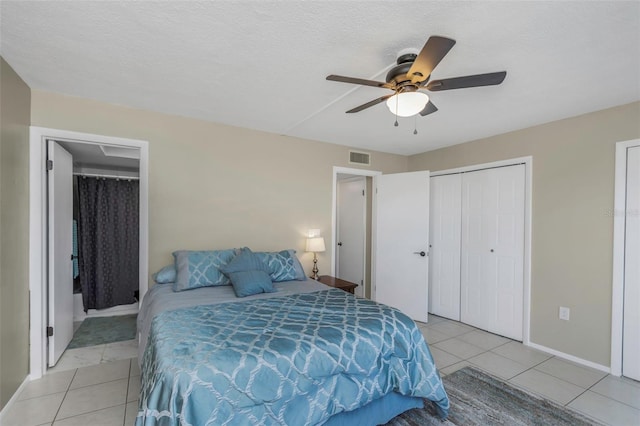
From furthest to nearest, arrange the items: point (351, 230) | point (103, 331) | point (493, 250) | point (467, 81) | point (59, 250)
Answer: point (351, 230)
point (493, 250)
point (103, 331)
point (59, 250)
point (467, 81)

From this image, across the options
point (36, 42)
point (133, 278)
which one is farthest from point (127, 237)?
point (36, 42)

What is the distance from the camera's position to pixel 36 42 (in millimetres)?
1854

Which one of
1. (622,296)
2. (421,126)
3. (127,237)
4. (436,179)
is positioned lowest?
(622,296)

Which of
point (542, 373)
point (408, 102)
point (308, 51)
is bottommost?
point (542, 373)

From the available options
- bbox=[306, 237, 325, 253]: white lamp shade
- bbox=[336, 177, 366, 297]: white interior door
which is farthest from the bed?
bbox=[336, 177, 366, 297]: white interior door

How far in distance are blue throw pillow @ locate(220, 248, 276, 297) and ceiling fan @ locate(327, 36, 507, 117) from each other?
1744mm

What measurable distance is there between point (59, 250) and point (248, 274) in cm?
183

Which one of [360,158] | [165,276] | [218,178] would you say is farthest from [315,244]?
[165,276]

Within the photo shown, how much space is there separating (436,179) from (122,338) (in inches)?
177

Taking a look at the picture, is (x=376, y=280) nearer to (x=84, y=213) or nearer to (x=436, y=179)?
(x=436, y=179)

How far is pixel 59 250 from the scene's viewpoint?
2.85 metres

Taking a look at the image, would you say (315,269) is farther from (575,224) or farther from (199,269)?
(575,224)

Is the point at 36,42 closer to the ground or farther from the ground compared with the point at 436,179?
farther from the ground

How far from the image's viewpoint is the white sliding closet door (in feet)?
11.5
